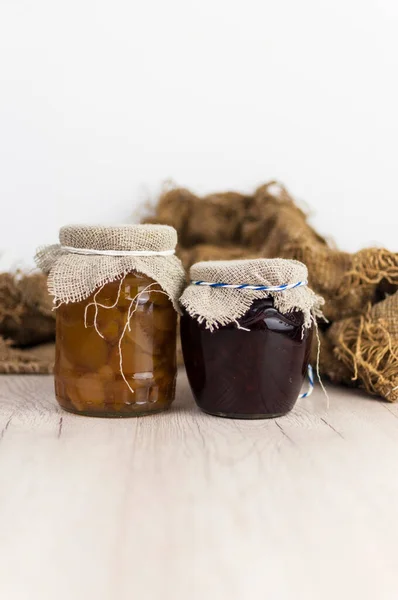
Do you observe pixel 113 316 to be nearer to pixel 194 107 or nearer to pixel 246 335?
pixel 246 335

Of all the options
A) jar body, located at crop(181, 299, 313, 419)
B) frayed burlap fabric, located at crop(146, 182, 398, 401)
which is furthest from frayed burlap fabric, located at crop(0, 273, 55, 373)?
jar body, located at crop(181, 299, 313, 419)

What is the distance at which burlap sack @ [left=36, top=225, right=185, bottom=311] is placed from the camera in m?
0.97

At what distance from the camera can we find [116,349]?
0.98 meters

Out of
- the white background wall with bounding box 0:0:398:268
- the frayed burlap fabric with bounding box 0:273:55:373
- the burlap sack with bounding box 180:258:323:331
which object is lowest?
the frayed burlap fabric with bounding box 0:273:55:373

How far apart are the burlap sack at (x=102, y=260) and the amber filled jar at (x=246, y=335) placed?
55mm

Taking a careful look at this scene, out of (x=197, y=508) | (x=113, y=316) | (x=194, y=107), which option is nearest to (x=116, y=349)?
(x=113, y=316)

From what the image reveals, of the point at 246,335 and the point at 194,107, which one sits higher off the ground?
the point at 194,107

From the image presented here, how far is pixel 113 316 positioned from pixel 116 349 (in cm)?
4

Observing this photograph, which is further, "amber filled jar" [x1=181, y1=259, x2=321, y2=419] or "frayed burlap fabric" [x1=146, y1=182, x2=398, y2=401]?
"frayed burlap fabric" [x1=146, y1=182, x2=398, y2=401]

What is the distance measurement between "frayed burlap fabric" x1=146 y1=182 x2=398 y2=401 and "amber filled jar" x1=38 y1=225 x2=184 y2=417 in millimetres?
334

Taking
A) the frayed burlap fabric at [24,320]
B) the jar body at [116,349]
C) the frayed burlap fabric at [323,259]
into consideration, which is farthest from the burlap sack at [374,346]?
the frayed burlap fabric at [24,320]

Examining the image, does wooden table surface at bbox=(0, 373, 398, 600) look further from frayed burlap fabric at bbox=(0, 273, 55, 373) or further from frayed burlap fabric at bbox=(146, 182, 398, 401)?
frayed burlap fabric at bbox=(0, 273, 55, 373)

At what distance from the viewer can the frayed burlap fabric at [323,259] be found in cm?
116

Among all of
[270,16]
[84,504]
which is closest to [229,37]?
[270,16]
